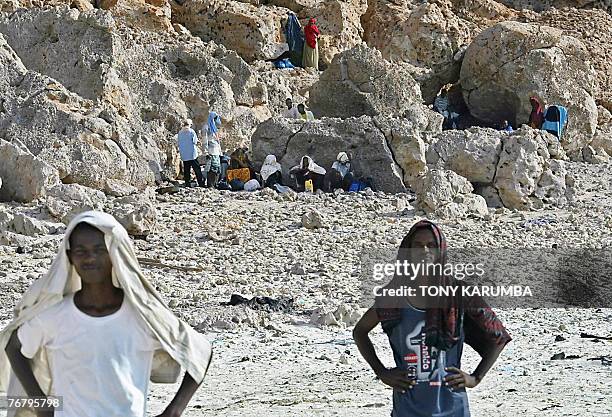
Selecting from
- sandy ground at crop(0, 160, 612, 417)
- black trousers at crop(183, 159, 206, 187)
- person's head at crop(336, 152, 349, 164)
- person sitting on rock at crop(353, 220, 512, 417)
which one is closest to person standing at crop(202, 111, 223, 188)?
black trousers at crop(183, 159, 206, 187)

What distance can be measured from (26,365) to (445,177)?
34.3ft

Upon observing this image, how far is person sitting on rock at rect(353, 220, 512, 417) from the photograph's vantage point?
10.9 feet

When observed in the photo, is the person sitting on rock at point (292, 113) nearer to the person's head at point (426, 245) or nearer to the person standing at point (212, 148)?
the person standing at point (212, 148)

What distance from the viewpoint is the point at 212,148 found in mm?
15188

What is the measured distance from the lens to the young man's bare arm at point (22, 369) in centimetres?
302

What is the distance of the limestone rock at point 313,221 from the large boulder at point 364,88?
5902 millimetres

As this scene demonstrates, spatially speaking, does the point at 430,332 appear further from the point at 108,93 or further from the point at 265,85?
the point at 265,85

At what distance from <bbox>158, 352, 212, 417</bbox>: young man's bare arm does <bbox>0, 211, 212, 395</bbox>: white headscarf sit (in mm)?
21

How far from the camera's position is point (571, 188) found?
14789 millimetres

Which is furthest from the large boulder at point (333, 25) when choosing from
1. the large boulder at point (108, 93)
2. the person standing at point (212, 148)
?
the person standing at point (212, 148)

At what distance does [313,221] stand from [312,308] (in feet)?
11.4

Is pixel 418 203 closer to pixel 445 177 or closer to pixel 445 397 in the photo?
pixel 445 177

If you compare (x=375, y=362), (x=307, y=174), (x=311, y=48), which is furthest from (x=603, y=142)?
(x=375, y=362)

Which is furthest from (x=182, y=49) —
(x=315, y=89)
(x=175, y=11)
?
(x=175, y=11)
